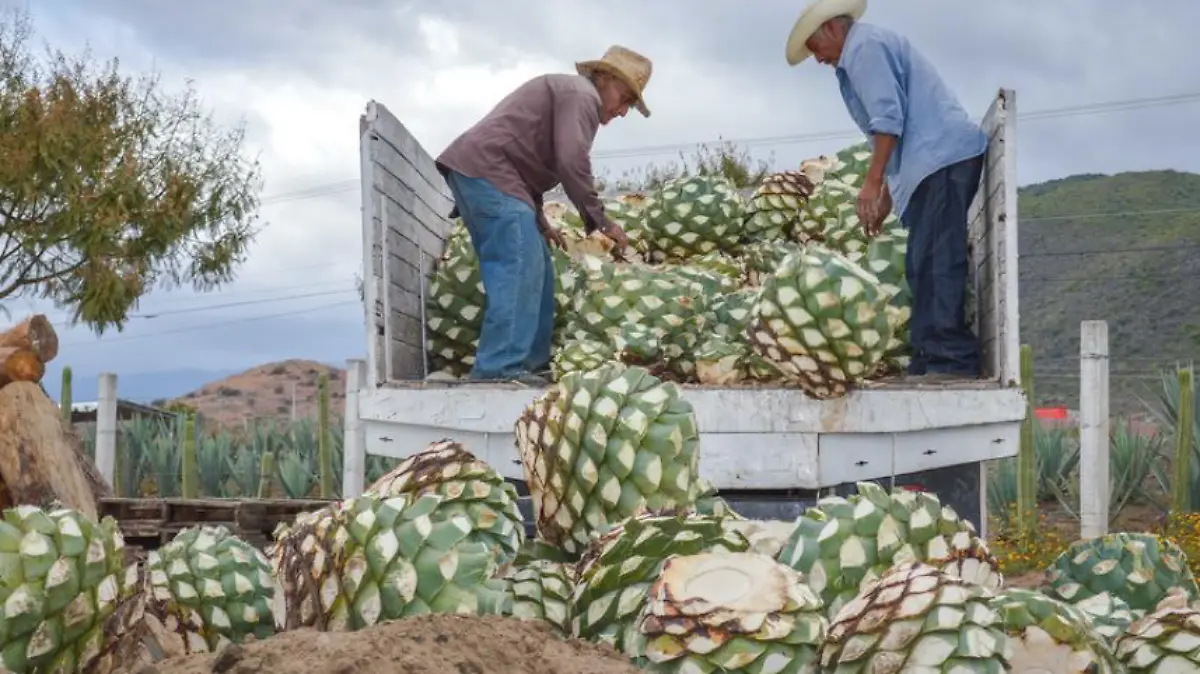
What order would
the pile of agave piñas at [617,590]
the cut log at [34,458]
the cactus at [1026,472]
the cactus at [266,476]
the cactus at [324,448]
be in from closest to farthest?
the pile of agave piñas at [617,590] → the cut log at [34,458] → the cactus at [1026,472] → the cactus at [324,448] → the cactus at [266,476]

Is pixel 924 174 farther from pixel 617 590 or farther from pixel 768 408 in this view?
pixel 617 590

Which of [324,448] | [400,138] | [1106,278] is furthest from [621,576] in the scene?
[1106,278]

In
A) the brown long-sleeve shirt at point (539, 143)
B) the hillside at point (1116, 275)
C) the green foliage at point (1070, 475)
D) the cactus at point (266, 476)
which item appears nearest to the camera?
the brown long-sleeve shirt at point (539, 143)

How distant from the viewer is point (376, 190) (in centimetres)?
571

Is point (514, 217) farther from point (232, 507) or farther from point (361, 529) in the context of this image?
point (361, 529)

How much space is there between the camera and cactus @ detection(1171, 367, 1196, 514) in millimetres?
11391

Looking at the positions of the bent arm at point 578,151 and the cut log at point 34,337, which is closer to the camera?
the cut log at point 34,337

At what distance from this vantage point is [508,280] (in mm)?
5758

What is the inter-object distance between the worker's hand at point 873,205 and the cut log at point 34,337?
3477 mm

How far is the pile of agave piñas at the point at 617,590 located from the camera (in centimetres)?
202

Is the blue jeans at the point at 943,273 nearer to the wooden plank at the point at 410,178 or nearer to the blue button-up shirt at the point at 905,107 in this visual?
the blue button-up shirt at the point at 905,107

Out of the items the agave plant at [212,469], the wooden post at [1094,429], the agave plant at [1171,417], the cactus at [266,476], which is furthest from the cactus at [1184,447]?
the agave plant at [212,469]

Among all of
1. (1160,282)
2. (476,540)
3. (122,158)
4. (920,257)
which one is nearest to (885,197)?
(920,257)

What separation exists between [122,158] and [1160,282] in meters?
43.7
